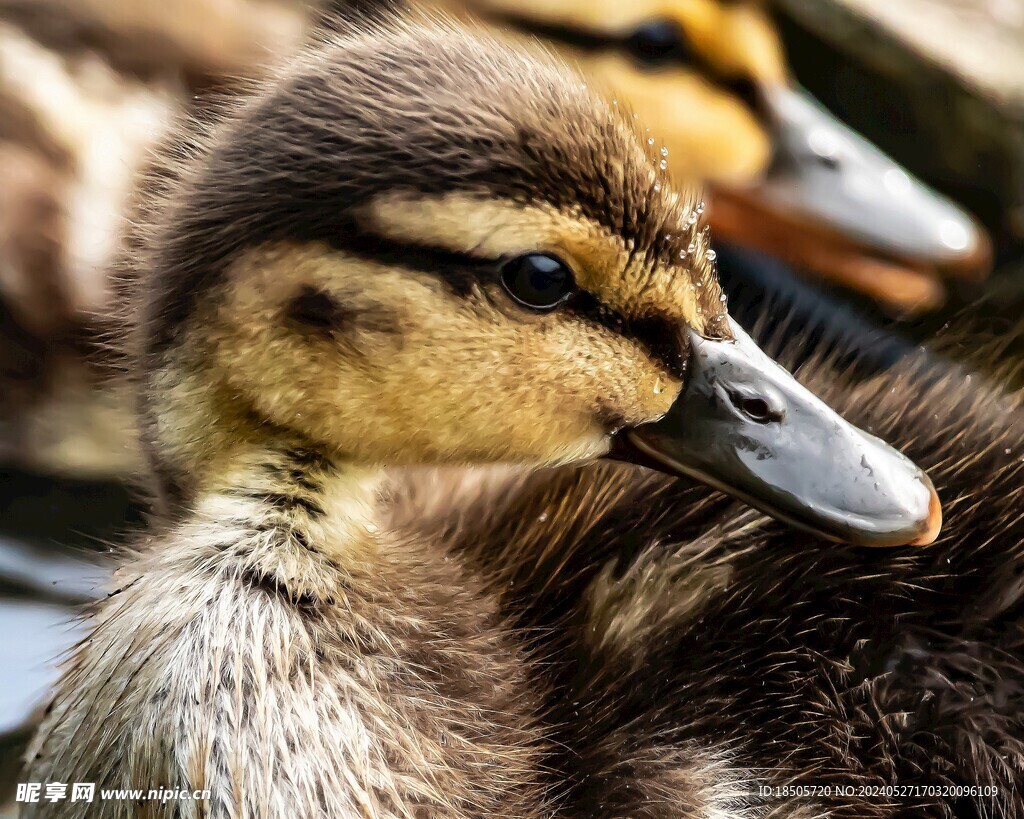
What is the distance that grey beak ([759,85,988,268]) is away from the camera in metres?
→ 1.13

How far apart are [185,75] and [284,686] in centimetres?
79

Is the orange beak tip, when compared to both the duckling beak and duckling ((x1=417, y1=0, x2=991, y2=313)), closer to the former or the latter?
the duckling beak

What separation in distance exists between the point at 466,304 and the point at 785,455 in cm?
27

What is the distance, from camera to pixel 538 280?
28.1 inches

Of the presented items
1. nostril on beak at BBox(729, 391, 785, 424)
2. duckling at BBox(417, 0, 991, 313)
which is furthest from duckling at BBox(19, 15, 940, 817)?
duckling at BBox(417, 0, 991, 313)

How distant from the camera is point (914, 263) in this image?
3.72 ft

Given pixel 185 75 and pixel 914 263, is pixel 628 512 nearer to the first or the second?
pixel 914 263

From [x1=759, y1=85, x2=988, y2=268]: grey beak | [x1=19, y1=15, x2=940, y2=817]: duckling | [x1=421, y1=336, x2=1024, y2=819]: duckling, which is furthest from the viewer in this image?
[x1=759, y1=85, x2=988, y2=268]: grey beak

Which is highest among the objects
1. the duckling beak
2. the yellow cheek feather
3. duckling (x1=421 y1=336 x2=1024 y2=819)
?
the duckling beak

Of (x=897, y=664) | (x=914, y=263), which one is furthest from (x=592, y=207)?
(x=914, y=263)

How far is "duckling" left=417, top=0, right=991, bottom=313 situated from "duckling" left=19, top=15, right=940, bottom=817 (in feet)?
1.28

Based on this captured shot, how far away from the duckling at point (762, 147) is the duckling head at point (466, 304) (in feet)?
1.33

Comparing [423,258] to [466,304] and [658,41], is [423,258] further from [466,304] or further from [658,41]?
[658,41]

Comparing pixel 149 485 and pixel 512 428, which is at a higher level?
pixel 512 428
